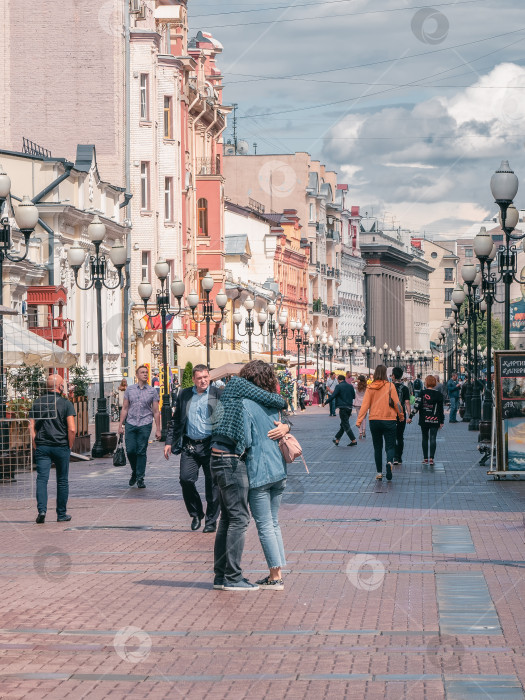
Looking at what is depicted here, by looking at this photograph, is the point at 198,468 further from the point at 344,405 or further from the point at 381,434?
the point at 344,405

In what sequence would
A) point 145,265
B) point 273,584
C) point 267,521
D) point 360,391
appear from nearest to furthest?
point 267,521
point 273,584
point 360,391
point 145,265

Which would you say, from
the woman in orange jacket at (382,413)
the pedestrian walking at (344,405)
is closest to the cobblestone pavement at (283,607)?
the woman in orange jacket at (382,413)

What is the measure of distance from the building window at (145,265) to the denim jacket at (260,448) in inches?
1857

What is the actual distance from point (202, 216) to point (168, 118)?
30.0 ft

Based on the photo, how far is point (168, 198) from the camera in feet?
198

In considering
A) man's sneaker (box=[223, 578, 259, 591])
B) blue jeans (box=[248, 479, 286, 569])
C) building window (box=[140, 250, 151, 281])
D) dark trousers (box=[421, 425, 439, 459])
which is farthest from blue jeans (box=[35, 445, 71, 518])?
building window (box=[140, 250, 151, 281])

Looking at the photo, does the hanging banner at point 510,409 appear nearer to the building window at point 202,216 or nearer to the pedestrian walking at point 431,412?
the pedestrian walking at point 431,412

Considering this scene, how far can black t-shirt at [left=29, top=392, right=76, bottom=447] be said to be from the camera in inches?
583

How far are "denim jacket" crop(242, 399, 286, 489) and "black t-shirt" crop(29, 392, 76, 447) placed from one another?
5055 millimetres

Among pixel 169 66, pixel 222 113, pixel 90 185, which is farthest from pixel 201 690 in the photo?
pixel 222 113

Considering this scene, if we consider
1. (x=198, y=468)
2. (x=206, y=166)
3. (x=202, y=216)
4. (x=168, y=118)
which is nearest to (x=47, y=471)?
(x=198, y=468)

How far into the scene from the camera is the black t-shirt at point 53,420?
14812 millimetres

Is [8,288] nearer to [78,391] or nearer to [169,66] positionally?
[78,391]

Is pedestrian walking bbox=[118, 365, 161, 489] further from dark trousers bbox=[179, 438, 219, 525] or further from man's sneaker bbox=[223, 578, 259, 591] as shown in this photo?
man's sneaker bbox=[223, 578, 259, 591]
